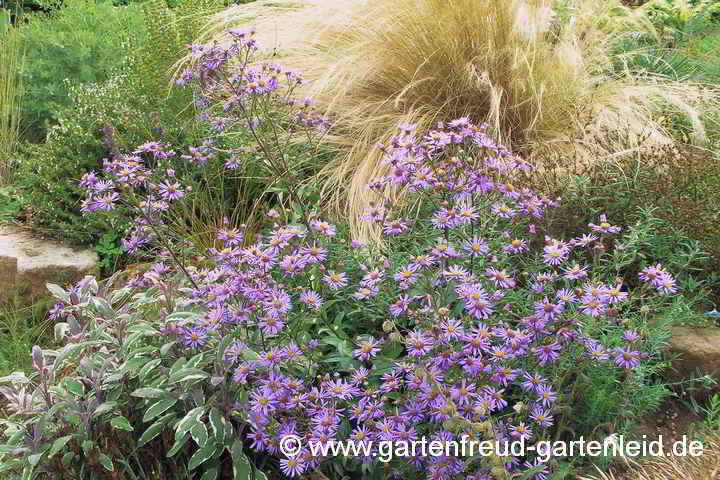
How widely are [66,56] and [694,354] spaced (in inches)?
151

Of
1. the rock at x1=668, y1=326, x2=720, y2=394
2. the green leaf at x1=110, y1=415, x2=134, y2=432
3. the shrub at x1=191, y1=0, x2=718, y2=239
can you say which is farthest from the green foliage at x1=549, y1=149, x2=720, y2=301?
the green leaf at x1=110, y1=415, x2=134, y2=432

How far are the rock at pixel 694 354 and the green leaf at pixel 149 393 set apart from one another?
61.1 inches

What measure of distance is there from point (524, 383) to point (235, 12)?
3.11 m

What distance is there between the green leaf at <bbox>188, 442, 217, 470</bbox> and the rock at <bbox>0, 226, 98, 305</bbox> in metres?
1.84

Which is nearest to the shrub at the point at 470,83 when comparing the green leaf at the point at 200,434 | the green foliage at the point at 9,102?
the green leaf at the point at 200,434

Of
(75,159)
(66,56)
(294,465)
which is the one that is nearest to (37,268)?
(75,159)

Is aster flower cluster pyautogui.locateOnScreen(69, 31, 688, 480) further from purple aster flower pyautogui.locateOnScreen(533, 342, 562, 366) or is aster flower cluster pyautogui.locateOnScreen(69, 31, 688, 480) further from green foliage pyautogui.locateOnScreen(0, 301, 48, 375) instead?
green foliage pyautogui.locateOnScreen(0, 301, 48, 375)

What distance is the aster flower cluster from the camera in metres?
1.70

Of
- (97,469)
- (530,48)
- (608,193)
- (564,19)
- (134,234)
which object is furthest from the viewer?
(564,19)

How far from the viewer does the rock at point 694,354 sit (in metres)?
2.28

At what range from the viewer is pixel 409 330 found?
1928 mm

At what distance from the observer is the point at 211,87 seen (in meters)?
2.38

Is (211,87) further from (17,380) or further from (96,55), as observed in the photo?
(96,55)

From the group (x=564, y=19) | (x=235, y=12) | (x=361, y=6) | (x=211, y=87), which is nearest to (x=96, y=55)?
(x=235, y=12)
